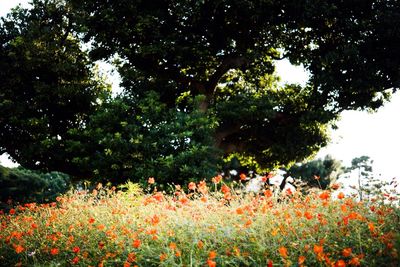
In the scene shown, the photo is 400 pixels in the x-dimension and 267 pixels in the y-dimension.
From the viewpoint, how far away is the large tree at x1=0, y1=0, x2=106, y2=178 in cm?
1730

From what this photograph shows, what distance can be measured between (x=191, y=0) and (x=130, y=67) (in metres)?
3.62

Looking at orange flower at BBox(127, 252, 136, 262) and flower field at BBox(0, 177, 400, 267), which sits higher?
flower field at BBox(0, 177, 400, 267)

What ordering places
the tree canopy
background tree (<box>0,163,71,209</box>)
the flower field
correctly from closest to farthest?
the flower field → background tree (<box>0,163,71,209</box>) → the tree canopy

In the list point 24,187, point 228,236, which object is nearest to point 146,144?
point 24,187

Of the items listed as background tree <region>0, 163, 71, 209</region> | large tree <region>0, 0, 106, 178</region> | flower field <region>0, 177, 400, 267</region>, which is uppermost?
large tree <region>0, 0, 106, 178</region>

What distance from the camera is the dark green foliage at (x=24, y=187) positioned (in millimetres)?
11438

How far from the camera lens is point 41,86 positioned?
17609mm

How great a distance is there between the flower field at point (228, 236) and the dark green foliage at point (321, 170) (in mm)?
25274

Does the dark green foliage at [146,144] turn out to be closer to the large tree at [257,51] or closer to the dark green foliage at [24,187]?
the large tree at [257,51]

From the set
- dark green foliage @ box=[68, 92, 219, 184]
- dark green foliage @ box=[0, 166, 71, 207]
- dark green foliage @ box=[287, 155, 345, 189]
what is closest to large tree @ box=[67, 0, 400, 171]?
dark green foliage @ box=[68, 92, 219, 184]

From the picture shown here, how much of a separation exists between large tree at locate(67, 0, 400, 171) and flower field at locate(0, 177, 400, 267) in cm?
947

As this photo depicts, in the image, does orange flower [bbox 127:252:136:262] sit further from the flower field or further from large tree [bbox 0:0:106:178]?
large tree [bbox 0:0:106:178]

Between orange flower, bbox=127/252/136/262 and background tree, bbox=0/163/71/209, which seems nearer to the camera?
orange flower, bbox=127/252/136/262

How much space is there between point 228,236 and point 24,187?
28.6ft
